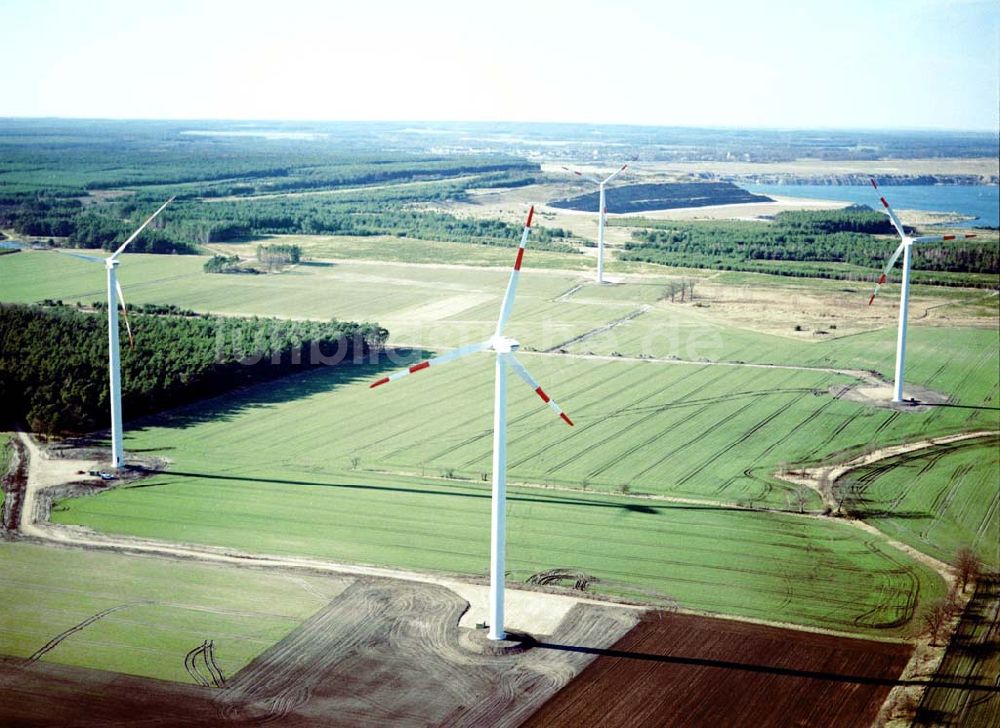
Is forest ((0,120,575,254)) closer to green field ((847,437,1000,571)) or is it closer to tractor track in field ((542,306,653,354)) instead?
tractor track in field ((542,306,653,354))

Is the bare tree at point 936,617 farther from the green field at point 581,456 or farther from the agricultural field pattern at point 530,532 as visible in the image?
the green field at point 581,456

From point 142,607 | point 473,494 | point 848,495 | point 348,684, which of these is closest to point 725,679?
point 348,684

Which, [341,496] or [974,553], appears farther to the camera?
[341,496]

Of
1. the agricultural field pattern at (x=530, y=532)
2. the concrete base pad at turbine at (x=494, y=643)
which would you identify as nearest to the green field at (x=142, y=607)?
the agricultural field pattern at (x=530, y=532)

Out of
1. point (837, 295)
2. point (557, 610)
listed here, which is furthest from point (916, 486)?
point (837, 295)

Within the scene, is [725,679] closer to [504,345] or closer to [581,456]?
[504,345]

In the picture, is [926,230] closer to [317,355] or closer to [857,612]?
[317,355]
